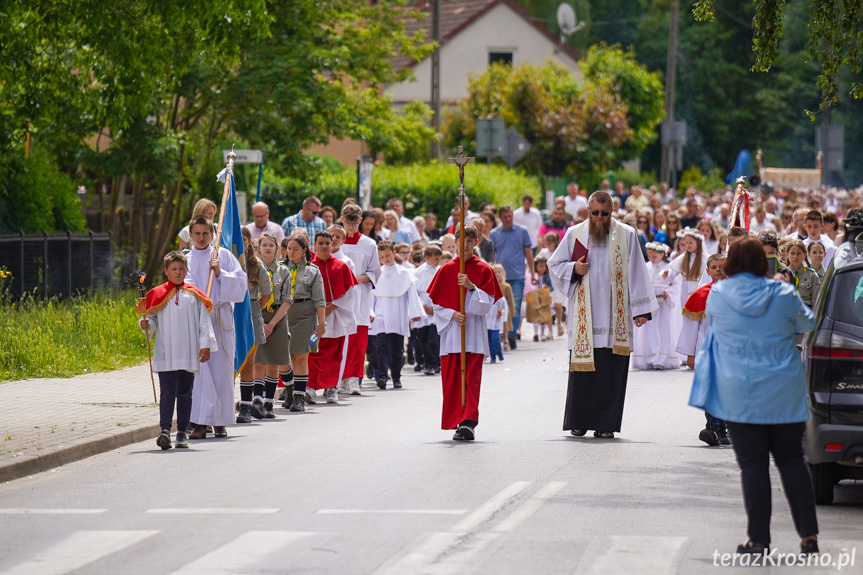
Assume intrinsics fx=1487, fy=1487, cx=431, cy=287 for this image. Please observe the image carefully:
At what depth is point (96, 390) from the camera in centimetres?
1544

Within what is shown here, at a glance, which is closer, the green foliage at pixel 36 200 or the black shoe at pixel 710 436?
the black shoe at pixel 710 436

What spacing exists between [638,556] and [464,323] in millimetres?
5051

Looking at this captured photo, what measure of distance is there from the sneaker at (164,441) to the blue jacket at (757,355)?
5.43 metres

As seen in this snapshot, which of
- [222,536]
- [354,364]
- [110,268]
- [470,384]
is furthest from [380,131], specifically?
[222,536]

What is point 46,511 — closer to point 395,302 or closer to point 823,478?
point 823,478

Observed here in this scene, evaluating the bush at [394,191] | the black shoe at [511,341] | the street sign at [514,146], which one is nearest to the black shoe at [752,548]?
the black shoe at [511,341]

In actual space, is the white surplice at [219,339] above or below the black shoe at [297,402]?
above

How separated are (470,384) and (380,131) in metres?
16.8

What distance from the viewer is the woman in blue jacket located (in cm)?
750

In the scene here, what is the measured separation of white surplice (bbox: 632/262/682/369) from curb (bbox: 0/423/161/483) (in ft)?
27.2

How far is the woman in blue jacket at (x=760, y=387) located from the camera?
24.6 ft

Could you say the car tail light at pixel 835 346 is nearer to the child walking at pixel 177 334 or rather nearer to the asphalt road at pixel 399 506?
the asphalt road at pixel 399 506

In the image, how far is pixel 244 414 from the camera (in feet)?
45.4

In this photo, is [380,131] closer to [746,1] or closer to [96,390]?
[96,390]
